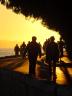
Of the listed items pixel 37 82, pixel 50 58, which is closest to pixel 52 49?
pixel 50 58

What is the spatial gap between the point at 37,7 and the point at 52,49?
462cm

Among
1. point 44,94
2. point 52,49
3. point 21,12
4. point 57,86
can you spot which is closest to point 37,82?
point 44,94

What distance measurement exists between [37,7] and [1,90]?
6772 millimetres

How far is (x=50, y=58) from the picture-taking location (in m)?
18.7

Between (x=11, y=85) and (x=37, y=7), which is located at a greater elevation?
(x=37, y=7)

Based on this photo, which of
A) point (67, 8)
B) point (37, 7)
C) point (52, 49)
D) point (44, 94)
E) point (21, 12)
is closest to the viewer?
point (44, 94)

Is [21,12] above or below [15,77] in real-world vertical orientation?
above

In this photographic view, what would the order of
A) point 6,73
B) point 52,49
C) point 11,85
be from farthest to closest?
point 52,49 < point 6,73 < point 11,85

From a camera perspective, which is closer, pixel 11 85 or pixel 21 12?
pixel 11 85

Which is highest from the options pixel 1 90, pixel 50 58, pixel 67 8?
pixel 67 8

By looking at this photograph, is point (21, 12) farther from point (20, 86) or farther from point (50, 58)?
point (20, 86)

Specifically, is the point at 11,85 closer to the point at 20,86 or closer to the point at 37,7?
the point at 20,86

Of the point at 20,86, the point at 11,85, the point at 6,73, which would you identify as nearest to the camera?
the point at 20,86

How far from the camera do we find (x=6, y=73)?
16.3 m
